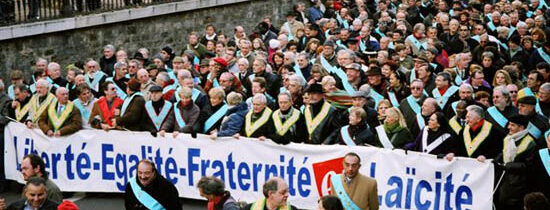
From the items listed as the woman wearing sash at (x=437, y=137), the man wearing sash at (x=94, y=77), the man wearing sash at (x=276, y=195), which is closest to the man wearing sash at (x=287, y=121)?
the woman wearing sash at (x=437, y=137)

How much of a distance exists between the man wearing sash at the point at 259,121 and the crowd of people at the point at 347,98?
1 cm

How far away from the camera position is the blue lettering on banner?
11.0 m

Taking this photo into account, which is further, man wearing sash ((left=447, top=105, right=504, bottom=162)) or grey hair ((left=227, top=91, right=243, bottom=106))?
grey hair ((left=227, top=91, right=243, bottom=106))

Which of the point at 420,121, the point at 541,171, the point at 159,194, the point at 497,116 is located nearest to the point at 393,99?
the point at 420,121

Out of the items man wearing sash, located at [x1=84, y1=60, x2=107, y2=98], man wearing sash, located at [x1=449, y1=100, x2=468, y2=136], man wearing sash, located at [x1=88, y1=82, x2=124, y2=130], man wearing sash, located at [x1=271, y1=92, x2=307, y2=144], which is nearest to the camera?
man wearing sash, located at [x1=449, y1=100, x2=468, y2=136]

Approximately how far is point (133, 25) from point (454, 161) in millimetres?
12664

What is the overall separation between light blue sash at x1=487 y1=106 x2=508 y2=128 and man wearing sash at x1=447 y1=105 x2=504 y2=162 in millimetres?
814

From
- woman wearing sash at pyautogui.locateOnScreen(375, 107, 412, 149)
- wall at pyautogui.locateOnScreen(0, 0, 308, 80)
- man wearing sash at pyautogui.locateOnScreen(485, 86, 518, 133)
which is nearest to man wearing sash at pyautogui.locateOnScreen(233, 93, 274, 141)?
woman wearing sash at pyautogui.locateOnScreen(375, 107, 412, 149)

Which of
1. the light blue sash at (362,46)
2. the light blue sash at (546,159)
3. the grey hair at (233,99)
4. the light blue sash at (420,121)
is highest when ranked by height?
the light blue sash at (362,46)

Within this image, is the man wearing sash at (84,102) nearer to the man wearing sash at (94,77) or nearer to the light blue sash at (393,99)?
the man wearing sash at (94,77)

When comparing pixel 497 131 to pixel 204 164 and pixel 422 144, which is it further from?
pixel 204 164

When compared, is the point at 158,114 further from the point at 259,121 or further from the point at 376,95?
the point at 376,95

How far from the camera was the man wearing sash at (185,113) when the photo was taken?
12711 mm

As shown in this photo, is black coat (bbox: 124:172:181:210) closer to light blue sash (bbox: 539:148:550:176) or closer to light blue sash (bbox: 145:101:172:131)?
light blue sash (bbox: 145:101:172:131)
